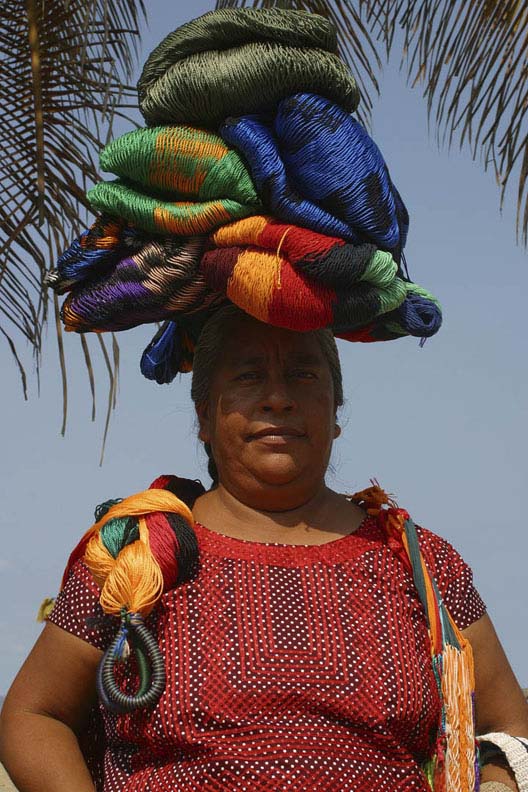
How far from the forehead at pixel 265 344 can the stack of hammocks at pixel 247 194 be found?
0.31 ft

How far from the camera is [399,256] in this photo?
9.45 ft

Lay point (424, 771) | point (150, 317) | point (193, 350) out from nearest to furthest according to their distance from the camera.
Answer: point (424, 771) → point (150, 317) → point (193, 350)

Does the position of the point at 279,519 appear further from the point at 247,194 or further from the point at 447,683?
the point at 247,194

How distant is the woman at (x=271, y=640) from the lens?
2.48m

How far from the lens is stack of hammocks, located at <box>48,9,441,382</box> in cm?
266

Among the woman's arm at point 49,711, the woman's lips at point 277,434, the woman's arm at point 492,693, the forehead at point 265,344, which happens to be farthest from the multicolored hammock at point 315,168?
the woman's arm at point 49,711

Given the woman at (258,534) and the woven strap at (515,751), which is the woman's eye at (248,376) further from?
the woven strap at (515,751)

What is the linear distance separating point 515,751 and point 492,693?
0.18 m

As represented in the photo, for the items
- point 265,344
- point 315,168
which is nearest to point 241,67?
point 315,168

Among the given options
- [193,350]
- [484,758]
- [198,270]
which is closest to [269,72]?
[198,270]

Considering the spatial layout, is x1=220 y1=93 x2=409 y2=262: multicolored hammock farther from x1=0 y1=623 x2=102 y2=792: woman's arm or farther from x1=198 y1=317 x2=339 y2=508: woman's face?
x1=0 y1=623 x2=102 y2=792: woman's arm

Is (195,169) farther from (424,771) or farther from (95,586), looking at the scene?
(424,771)

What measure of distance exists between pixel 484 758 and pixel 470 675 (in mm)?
201

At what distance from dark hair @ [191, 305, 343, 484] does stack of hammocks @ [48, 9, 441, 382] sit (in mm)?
85
